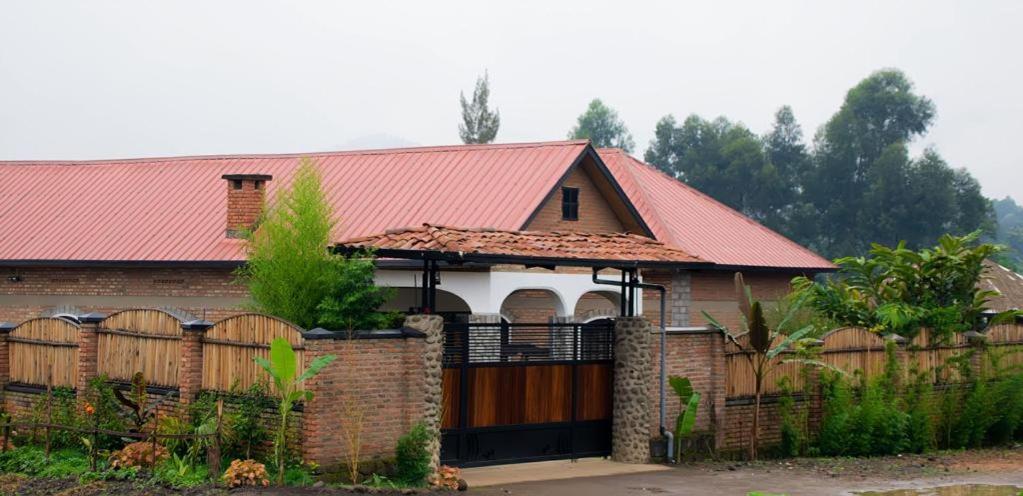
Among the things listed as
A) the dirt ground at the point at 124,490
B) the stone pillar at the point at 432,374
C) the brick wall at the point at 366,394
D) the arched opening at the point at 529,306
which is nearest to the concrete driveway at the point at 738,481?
the stone pillar at the point at 432,374

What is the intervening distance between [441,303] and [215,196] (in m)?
6.64

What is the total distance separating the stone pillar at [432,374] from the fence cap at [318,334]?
142 cm

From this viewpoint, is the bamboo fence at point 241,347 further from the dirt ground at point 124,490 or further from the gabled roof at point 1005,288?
the gabled roof at point 1005,288

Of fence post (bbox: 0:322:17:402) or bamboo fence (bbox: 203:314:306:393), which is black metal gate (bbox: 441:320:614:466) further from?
fence post (bbox: 0:322:17:402)

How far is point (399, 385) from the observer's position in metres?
16.7

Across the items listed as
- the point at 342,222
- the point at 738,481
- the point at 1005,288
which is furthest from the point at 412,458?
the point at 1005,288

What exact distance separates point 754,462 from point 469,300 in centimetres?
839

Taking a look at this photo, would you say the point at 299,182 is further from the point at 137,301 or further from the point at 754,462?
the point at 137,301

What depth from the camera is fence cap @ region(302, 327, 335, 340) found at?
15.7 m

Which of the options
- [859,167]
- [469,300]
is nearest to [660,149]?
[859,167]

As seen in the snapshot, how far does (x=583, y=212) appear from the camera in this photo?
30.3m

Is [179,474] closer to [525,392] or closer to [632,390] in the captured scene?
[525,392]

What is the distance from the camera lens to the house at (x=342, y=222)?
94.7 ft

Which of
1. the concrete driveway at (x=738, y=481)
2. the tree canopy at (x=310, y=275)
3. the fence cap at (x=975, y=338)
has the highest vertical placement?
the tree canopy at (x=310, y=275)
